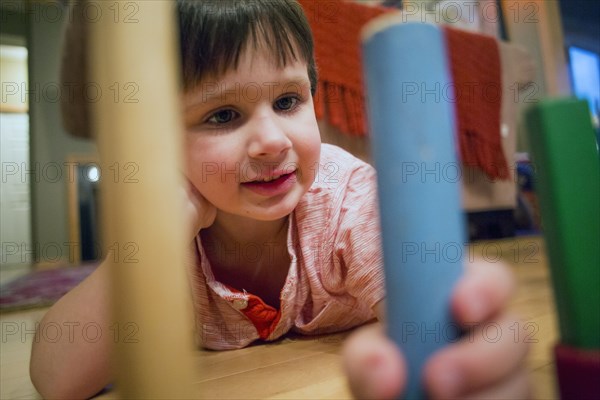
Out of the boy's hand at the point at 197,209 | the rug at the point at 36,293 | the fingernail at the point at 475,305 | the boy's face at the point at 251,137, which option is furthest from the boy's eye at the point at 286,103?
the rug at the point at 36,293

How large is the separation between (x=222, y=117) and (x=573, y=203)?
367mm

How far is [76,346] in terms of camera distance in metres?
0.50

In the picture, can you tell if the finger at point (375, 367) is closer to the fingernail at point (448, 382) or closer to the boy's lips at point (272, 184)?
the fingernail at point (448, 382)

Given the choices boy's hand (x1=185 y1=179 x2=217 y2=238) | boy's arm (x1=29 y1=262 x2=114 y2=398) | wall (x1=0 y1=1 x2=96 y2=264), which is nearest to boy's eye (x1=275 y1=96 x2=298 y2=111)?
boy's hand (x1=185 y1=179 x2=217 y2=238)

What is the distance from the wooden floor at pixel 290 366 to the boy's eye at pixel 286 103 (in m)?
0.29

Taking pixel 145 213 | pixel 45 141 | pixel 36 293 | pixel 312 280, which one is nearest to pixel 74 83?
pixel 312 280

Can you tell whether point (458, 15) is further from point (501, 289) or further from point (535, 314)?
point (501, 289)

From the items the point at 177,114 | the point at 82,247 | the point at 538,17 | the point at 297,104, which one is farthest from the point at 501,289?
the point at 82,247

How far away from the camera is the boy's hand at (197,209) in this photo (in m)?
0.52

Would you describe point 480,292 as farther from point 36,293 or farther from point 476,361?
point 36,293

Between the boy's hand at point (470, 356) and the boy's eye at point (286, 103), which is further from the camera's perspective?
the boy's eye at point (286, 103)

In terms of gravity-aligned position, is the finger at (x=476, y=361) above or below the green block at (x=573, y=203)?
below

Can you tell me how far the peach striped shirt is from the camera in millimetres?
584

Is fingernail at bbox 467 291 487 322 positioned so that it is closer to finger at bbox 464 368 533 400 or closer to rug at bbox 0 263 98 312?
finger at bbox 464 368 533 400
